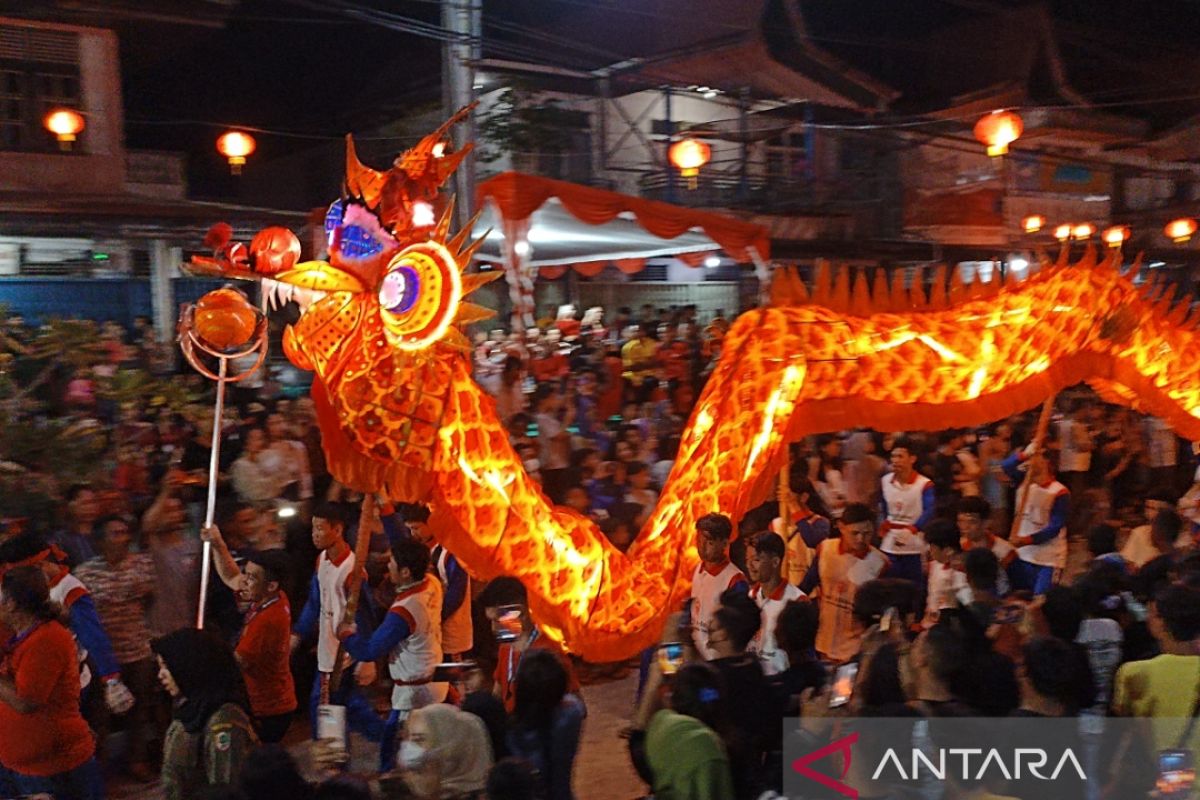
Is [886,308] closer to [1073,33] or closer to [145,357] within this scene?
[145,357]

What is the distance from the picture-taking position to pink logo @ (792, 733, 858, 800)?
3283 millimetres

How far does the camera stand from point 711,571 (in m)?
5.06

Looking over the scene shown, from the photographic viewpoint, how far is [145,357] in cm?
1030

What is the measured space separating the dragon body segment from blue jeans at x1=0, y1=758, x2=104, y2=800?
1.38 m

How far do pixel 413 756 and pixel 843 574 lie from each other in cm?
299

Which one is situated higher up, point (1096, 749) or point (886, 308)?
point (886, 308)

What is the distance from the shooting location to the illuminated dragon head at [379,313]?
448 cm

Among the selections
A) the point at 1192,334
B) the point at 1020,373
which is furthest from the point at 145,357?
the point at 1192,334

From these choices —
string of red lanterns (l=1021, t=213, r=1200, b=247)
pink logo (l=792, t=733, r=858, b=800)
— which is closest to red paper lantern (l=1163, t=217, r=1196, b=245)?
string of red lanterns (l=1021, t=213, r=1200, b=247)

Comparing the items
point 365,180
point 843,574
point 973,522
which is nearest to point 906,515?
point 973,522

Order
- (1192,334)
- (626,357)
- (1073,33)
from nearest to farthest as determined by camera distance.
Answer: (1192,334)
(626,357)
(1073,33)

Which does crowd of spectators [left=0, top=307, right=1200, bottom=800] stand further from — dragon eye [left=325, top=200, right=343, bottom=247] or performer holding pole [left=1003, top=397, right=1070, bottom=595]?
dragon eye [left=325, top=200, right=343, bottom=247]

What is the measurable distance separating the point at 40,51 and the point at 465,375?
9.60 metres

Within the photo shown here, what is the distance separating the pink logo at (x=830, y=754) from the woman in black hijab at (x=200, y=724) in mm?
1563
